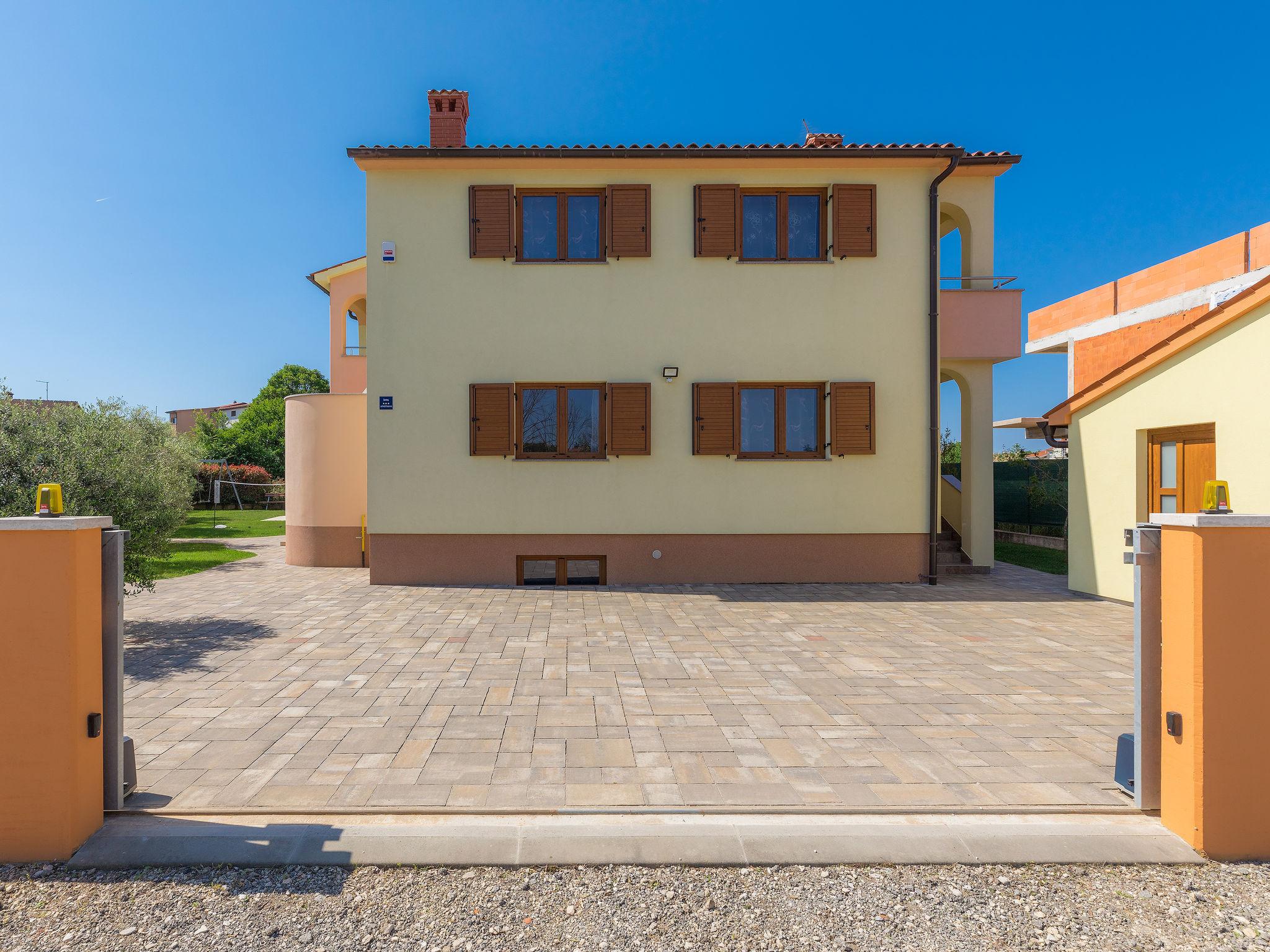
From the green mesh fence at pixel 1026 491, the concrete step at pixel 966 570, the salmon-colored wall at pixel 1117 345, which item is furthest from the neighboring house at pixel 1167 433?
the salmon-colored wall at pixel 1117 345

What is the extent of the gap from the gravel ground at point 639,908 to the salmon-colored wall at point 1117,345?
50.0ft

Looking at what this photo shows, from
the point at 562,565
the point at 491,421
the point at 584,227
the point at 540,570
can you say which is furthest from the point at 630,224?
the point at 540,570

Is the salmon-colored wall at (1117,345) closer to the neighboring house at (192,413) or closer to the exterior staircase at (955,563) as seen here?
the exterior staircase at (955,563)

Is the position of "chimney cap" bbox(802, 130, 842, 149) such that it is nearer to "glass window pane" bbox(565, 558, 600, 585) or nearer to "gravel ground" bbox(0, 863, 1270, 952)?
"glass window pane" bbox(565, 558, 600, 585)

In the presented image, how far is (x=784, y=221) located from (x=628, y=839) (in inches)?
382

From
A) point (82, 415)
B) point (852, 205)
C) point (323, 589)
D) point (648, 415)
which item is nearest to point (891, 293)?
point (852, 205)

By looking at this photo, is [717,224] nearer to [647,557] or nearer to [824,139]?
[824,139]

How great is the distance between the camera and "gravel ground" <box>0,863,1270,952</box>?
92.7 inches

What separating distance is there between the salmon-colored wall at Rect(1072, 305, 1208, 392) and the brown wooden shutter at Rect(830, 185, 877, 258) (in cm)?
846

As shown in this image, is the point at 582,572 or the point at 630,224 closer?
the point at 630,224

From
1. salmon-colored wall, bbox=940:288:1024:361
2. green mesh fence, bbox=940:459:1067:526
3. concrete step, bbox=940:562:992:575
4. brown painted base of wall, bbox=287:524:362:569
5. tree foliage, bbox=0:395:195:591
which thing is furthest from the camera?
green mesh fence, bbox=940:459:1067:526

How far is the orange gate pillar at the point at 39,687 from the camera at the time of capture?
282cm

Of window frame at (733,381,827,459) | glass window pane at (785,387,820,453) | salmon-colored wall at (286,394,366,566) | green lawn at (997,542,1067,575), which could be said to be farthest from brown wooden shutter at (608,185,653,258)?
green lawn at (997,542,1067,575)

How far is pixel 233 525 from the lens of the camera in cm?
2223
